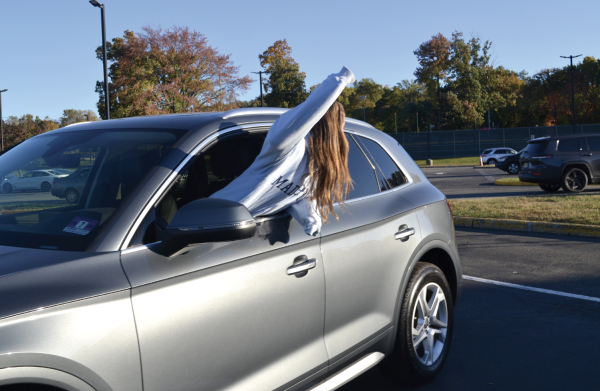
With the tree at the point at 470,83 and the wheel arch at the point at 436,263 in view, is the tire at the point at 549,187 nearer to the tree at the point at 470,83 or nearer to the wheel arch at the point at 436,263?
the wheel arch at the point at 436,263

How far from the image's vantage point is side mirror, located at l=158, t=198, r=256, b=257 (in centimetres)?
198

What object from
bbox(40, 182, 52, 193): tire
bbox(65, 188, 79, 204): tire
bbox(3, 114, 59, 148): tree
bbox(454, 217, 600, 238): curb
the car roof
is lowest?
bbox(454, 217, 600, 238): curb

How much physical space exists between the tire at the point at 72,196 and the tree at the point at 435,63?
59.1 meters

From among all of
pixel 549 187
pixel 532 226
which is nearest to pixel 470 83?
pixel 549 187

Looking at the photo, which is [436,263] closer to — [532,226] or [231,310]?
[231,310]

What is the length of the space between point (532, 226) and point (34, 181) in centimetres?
873

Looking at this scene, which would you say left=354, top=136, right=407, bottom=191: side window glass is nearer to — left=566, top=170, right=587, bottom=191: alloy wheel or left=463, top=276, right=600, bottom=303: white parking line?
left=463, top=276, right=600, bottom=303: white parking line

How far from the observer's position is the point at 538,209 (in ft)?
35.9

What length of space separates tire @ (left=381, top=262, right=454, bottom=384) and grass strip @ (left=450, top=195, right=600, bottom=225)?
262 inches

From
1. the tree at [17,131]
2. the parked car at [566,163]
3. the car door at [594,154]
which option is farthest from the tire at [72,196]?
the tree at [17,131]

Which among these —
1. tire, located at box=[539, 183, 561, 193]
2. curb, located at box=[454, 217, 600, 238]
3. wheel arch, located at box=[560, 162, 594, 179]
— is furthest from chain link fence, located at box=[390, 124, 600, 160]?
curb, located at box=[454, 217, 600, 238]

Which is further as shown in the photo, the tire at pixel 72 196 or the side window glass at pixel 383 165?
the side window glass at pixel 383 165

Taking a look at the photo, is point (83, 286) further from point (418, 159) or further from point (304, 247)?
point (418, 159)

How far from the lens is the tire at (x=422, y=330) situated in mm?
3396
